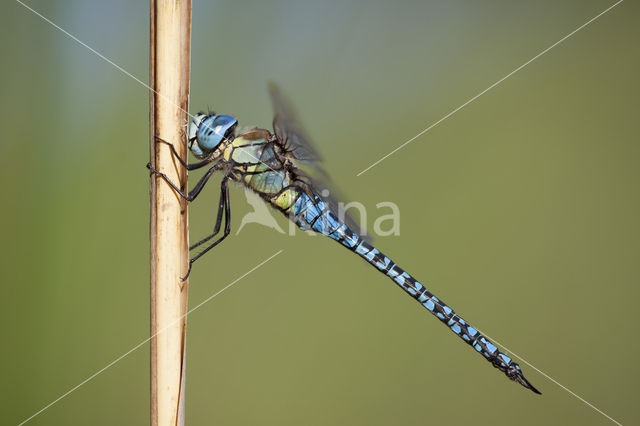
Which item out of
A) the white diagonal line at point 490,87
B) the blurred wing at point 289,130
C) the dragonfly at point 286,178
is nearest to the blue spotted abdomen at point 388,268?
the dragonfly at point 286,178

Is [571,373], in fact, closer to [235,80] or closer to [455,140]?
[455,140]

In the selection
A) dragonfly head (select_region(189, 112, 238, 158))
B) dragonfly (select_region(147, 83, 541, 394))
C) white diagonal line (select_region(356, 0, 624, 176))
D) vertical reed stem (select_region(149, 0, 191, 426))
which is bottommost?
vertical reed stem (select_region(149, 0, 191, 426))

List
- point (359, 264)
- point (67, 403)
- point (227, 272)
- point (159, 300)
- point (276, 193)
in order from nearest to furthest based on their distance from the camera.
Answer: point (159, 300)
point (276, 193)
point (67, 403)
point (227, 272)
point (359, 264)

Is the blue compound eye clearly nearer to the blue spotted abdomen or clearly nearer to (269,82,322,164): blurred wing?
(269,82,322,164): blurred wing

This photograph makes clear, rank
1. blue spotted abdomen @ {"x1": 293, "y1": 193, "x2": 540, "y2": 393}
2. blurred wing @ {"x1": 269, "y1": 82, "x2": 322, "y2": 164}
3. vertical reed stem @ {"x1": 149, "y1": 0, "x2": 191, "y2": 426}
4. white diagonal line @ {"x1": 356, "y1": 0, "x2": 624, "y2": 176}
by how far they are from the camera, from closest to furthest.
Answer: vertical reed stem @ {"x1": 149, "y1": 0, "x2": 191, "y2": 426} < blurred wing @ {"x1": 269, "y1": 82, "x2": 322, "y2": 164} < blue spotted abdomen @ {"x1": 293, "y1": 193, "x2": 540, "y2": 393} < white diagonal line @ {"x1": 356, "y1": 0, "x2": 624, "y2": 176}

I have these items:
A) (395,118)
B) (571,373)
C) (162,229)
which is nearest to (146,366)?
(162,229)

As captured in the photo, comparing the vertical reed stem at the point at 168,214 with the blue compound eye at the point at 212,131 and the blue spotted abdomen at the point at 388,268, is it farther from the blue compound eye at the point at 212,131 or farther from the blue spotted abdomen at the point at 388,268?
the blue spotted abdomen at the point at 388,268

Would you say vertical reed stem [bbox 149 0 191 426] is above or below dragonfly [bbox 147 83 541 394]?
below

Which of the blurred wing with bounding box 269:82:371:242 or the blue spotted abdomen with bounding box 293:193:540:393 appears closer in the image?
the blurred wing with bounding box 269:82:371:242

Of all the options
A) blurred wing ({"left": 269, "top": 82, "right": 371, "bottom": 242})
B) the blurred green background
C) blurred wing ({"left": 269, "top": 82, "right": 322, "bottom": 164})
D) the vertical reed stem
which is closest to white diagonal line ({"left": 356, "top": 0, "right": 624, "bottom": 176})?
the blurred green background

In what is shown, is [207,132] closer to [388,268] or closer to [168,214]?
[168,214]
